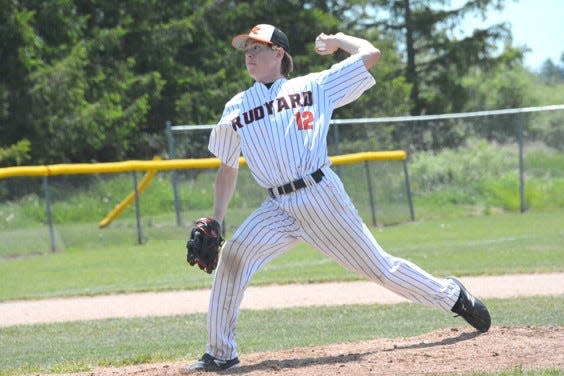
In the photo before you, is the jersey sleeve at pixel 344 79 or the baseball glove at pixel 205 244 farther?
the jersey sleeve at pixel 344 79

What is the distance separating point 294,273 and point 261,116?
695cm

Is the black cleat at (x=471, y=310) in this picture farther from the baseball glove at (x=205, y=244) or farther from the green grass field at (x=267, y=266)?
the baseball glove at (x=205, y=244)

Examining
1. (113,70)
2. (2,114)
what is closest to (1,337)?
(2,114)

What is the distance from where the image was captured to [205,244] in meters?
6.36

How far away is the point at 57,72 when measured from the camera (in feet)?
70.2

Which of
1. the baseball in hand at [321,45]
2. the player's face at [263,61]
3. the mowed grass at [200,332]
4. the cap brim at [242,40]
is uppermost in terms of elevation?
the cap brim at [242,40]

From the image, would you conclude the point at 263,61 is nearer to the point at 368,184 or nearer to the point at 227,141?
the point at 227,141

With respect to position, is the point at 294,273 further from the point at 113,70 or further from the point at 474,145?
the point at 113,70

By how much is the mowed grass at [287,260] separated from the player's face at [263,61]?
5.95 metres

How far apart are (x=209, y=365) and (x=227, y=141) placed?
1.27 m

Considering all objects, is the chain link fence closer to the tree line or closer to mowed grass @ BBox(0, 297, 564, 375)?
the tree line

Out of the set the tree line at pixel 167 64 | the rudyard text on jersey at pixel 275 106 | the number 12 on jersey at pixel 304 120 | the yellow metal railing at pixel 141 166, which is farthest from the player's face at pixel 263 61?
the tree line at pixel 167 64

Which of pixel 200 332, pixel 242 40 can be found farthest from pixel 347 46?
pixel 200 332

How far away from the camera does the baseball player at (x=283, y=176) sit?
20.7ft
